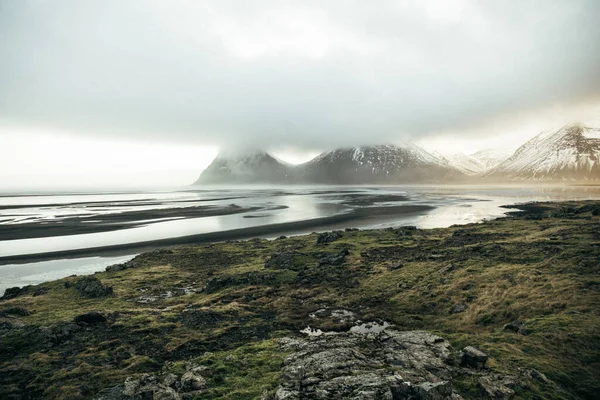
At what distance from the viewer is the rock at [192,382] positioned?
49.3 ft

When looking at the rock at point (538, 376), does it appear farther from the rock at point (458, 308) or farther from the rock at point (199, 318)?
the rock at point (199, 318)

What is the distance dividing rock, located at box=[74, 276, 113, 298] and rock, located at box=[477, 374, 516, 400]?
116 ft

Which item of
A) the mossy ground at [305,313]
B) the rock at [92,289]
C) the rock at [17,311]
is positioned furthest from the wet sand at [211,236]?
the rock at [17,311]

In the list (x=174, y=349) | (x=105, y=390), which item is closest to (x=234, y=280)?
(x=174, y=349)

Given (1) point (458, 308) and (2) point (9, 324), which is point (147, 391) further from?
(1) point (458, 308)

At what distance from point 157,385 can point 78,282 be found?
28.3 m

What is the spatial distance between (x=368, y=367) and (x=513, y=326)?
35.0 ft

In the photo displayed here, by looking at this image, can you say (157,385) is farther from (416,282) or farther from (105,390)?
(416,282)

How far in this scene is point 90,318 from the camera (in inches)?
976

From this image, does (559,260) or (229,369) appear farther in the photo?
(559,260)

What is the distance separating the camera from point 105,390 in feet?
50.0

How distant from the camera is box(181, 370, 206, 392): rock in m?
15.0

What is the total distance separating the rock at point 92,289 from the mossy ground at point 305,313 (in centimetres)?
81

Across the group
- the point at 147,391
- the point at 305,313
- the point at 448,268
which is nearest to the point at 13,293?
the point at 147,391
